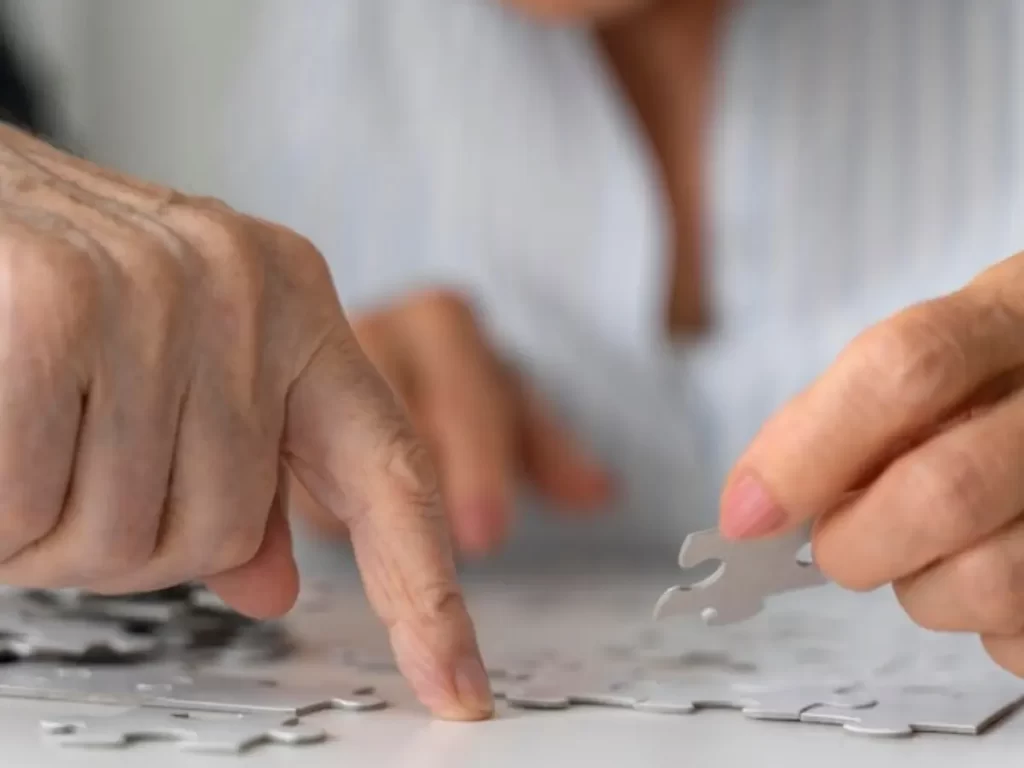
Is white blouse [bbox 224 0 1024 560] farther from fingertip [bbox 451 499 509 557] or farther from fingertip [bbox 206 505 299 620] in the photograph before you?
fingertip [bbox 206 505 299 620]

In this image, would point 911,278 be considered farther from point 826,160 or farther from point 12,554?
point 12,554

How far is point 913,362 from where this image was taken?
0.53 m

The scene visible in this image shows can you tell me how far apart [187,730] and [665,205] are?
1.05 m

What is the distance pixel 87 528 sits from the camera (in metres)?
0.49

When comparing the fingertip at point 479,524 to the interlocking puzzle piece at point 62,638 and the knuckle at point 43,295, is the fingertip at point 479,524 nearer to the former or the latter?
the interlocking puzzle piece at point 62,638

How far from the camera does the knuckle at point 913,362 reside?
0.53m

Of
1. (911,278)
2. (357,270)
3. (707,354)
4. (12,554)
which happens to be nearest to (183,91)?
(357,270)

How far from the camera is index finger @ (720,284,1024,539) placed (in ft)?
1.75

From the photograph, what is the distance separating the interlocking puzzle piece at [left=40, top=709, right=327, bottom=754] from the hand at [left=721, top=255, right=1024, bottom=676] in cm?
22

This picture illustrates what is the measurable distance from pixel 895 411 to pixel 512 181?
3.34 ft

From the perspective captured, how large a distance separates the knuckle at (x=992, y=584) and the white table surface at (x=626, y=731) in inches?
1.8

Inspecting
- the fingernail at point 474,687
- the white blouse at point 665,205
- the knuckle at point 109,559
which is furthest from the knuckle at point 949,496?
the white blouse at point 665,205

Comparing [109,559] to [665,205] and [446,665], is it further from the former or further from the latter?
[665,205]

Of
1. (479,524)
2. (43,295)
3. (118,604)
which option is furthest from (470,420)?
(43,295)
